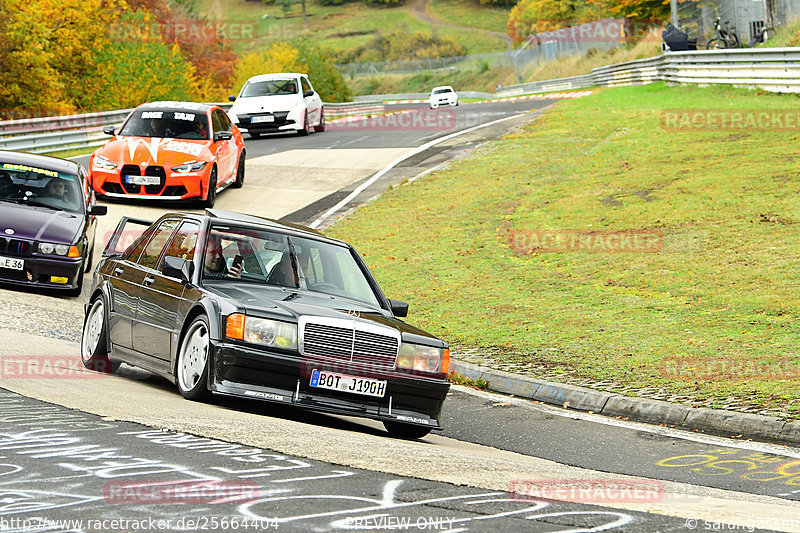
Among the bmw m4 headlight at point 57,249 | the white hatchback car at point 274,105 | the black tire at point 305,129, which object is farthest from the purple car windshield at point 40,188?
the black tire at point 305,129

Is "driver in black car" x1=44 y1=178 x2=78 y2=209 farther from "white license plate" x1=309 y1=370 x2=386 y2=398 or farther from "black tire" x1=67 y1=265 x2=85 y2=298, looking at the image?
"white license plate" x1=309 y1=370 x2=386 y2=398

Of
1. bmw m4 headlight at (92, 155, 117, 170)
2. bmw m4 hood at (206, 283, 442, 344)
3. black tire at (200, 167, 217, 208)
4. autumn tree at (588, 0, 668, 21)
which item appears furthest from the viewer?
autumn tree at (588, 0, 668, 21)

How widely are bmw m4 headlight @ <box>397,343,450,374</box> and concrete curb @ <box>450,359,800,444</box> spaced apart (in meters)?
2.11

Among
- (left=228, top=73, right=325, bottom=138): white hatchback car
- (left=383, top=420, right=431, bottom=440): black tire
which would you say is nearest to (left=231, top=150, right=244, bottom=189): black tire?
(left=228, top=73, right=325, bottom=138): white hatchback car

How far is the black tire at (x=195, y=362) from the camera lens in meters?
7.78

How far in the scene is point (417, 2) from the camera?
177 metres

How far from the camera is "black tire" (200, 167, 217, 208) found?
19.9 meters

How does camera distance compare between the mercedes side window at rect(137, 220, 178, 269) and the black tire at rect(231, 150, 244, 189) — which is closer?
the mercedes side window at rect(137, 220, 178, 269)

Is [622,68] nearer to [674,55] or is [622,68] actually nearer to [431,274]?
[674,55]

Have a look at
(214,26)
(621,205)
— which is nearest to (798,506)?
(621,205)

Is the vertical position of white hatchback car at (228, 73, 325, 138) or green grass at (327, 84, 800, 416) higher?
white hatchback car at (228, 73, 325, 138)

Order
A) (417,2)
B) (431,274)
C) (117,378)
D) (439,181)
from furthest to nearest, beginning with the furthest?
(417,2)
(439,181)
(431,274)
(117,378)

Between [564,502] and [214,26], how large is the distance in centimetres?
9362

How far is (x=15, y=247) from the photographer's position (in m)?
13.3
